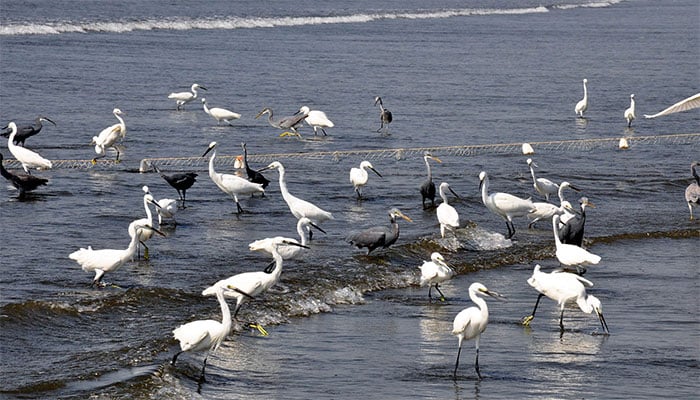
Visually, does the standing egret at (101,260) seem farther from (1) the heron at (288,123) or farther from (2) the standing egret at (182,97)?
(2) the standing egret at (182,97)

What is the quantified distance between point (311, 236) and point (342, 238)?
0.41 metres

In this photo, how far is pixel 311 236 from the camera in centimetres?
1473

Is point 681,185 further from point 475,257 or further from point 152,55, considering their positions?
point 152,55

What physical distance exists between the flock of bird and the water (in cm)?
27

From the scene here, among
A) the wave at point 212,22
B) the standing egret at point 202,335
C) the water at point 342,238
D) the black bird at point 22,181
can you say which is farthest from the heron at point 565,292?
the wave at point 212,22

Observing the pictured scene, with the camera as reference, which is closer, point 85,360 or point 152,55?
point 85,360

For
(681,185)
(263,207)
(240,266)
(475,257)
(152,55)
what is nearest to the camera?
(240,266)

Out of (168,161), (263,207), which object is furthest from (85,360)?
(168,161)

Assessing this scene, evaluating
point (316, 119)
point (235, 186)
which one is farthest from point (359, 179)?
point (316, 119)

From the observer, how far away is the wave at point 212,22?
47.7 metres

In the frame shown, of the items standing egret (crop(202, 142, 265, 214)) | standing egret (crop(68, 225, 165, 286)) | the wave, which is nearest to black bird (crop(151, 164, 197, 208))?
standing egret (crop(202, 142, 265, 214))

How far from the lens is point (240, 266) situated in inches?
523

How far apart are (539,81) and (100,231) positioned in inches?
888

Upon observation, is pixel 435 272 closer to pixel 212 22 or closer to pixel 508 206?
pixel 508 206
